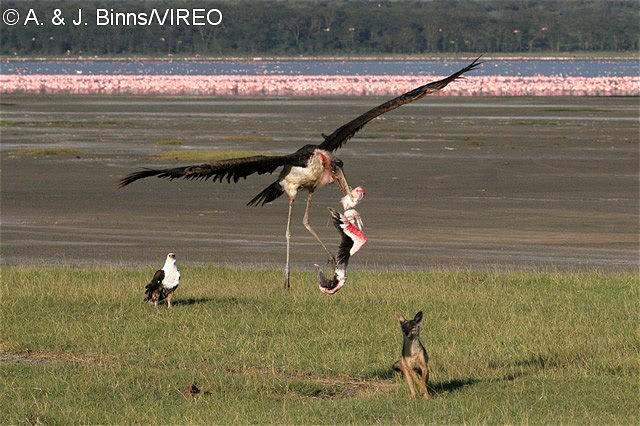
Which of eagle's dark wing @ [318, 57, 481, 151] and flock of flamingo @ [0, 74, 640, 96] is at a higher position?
eagle's dark wing @ [318, 57, 481, 151]

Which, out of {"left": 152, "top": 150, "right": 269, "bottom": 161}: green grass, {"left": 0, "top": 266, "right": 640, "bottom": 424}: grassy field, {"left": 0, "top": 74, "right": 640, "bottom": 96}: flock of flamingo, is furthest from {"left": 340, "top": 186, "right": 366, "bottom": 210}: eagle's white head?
Result: {"left": 0, "top": 74, "right": 640, "bottom": 96}: flock of flamingo

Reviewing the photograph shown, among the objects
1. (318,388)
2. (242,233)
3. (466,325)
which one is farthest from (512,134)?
(318,388)

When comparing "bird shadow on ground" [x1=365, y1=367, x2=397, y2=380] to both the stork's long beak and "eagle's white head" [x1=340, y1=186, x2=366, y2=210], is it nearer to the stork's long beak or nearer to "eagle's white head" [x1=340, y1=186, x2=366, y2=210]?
the stork's long beak

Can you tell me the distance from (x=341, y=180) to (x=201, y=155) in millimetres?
27751

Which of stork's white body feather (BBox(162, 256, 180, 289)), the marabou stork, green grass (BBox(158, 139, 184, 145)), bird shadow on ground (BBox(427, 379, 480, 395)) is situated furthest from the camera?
green grass (BBox(158, 139, 184, 145))

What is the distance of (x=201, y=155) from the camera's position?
39.8 metres

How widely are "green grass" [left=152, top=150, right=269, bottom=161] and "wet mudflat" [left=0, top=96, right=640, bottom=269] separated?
38cm

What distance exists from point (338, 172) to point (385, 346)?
1.85 meters

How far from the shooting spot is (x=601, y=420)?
33.2 feet

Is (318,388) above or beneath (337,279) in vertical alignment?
beneath

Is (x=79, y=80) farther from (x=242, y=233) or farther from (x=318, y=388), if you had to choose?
(x=318, y=388)

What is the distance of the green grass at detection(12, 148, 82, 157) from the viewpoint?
39.8 metres

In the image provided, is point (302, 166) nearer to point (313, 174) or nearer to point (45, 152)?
point (313, 174)

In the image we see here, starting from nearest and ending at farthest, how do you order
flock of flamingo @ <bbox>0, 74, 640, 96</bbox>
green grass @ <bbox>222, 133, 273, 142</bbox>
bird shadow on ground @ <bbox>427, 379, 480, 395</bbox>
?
bird shadow on ground @ <bbox>427, 379, 480, 395</bbox> < green grass @ <bbox>222, 133, 273, 142</bbox> < flock of flamingo @ <bbox>0, 74, 640, 96</bbox>
